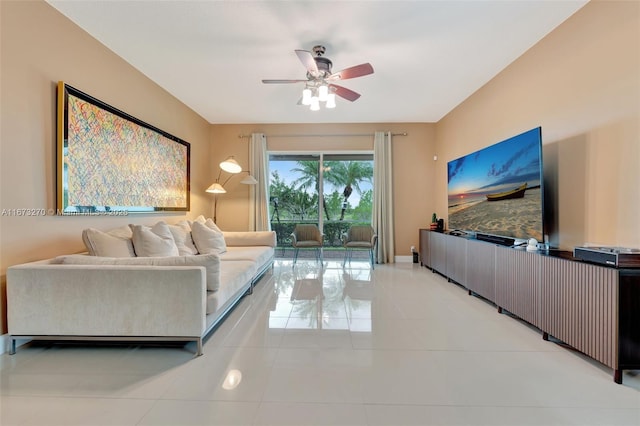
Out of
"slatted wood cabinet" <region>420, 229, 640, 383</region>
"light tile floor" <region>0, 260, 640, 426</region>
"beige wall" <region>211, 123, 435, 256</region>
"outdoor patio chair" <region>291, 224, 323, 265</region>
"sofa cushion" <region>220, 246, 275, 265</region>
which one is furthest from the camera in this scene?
"beige wall" <region>211, 123, 435, 256</region>

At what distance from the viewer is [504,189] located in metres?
Answer: 3.06

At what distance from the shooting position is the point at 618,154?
6.95 ft

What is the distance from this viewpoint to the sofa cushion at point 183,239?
11.3ft

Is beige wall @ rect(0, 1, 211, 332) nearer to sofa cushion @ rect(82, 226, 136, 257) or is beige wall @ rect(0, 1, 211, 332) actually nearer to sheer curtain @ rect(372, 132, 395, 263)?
sofa cushion @ rect(82, 226, 136, 257)

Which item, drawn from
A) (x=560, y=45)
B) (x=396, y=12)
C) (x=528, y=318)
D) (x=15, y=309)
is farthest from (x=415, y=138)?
(x=15, y=309)

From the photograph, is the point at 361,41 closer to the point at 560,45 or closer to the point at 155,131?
the point at 560,45

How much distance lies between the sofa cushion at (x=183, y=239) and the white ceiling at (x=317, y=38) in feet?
6.34

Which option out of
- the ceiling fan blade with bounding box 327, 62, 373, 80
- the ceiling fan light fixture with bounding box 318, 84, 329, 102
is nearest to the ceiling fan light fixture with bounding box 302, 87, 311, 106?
the ceiling fan light fixture with bounding box 318, 84, 329, 102

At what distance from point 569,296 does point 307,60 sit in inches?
111

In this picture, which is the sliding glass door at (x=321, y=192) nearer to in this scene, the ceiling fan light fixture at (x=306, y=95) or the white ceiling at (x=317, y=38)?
the white ceiling at (x=317, y=38)

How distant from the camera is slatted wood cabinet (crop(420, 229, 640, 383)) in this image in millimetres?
1735

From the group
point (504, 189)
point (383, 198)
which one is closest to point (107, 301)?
point (504, 189)

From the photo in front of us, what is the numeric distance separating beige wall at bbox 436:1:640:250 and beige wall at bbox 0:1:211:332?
4440 mm

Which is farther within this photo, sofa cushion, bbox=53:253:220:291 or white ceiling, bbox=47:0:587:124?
white ceiling, bbox=47:0:587:124
